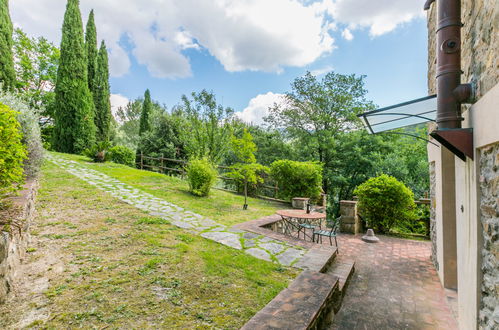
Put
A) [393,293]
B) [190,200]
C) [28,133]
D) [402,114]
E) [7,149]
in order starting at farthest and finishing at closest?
[190,200], [28,133], [393,293], [402,114], [7,149]

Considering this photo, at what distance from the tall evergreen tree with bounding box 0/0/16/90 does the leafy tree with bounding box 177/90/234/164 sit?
406 inches

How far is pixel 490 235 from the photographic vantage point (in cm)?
158

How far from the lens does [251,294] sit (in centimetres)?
251

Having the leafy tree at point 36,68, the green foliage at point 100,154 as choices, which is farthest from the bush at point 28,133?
the leafy tree at point 36,68

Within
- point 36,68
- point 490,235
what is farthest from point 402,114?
point 36,68

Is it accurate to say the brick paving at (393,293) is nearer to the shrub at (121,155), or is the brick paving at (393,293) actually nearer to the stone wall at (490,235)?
the stone wall at (490,235)

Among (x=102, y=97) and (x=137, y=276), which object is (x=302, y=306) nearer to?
(x=137, y=276)

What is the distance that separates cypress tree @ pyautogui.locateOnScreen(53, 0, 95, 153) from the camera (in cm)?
1459

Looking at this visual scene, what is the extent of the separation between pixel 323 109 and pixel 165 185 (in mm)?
10224

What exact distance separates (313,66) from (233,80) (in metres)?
5.25

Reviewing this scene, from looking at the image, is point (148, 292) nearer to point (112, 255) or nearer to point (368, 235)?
point (112, 255)

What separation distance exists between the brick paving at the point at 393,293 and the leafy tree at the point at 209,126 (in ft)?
26.9

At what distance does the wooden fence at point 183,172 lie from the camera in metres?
Result: 10.4

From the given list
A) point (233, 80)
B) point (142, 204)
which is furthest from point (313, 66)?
point (142, 204)
